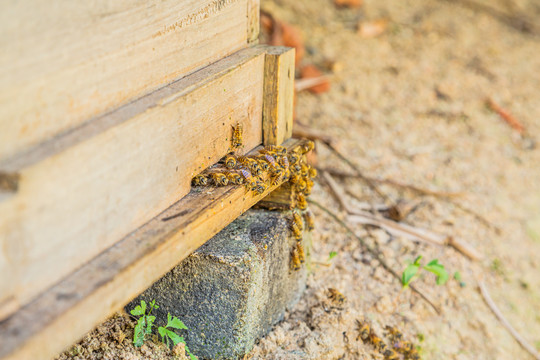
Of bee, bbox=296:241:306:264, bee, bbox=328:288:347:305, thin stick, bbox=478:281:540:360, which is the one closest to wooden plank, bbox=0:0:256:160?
bee, bbox=296:241:306:264

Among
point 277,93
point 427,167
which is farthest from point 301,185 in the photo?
point 427,167

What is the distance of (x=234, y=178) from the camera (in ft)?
7.29

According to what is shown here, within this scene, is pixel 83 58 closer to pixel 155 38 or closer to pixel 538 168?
pixel 155 38

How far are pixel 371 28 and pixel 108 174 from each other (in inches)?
185

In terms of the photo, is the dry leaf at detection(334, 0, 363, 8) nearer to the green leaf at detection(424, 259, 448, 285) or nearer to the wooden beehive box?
the green leaf at detection(424, 259, 448, 285)

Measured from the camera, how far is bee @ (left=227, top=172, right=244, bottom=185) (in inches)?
87.1

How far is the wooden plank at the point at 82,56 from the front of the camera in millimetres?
1411

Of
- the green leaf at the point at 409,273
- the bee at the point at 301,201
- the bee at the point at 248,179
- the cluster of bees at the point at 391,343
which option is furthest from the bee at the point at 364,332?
the bee at the point at 248,179

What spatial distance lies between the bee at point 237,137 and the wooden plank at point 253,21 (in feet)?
1.36

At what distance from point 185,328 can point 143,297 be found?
0.83 ft

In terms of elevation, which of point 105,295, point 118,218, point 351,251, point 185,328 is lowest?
point 351,251

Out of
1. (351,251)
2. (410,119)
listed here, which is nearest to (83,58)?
(351,251)

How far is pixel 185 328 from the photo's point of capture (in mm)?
2330

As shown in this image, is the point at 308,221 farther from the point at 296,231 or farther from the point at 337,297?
the point at 337,297
